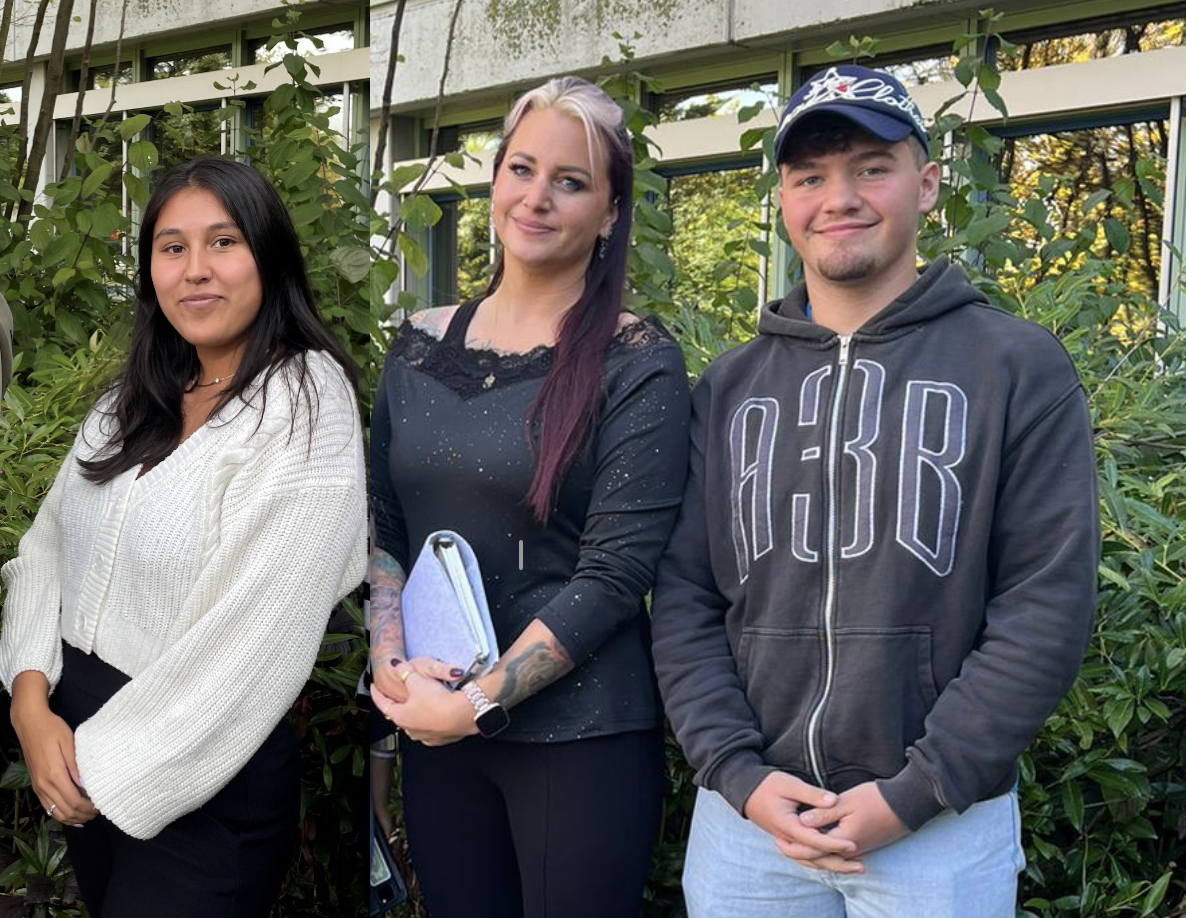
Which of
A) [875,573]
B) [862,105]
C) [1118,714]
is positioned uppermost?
[862,105]

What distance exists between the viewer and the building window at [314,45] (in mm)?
2645

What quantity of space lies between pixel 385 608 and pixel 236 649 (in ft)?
0.85

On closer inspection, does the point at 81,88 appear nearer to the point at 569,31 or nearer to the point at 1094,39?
the point at 569,31

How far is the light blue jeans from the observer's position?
1.54 meters

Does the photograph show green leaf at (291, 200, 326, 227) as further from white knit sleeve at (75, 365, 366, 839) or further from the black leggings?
the black leggings

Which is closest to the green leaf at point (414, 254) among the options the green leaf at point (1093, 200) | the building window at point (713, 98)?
the building window at point (713, 98)

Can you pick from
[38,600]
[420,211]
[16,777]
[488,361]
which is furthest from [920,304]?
[16,777]

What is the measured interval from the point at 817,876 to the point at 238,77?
2.00 meters

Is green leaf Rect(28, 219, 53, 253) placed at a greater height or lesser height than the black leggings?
greater

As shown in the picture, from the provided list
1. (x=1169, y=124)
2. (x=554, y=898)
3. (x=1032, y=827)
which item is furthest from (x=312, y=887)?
(x=1169, y=124)

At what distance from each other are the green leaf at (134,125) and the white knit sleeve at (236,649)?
123 centimetres

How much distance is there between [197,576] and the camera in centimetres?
179

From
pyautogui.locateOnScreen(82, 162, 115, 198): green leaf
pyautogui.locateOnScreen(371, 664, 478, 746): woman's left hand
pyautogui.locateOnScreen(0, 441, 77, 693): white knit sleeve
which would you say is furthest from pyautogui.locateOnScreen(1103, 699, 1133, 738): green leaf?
pyautogui.locateOnScreen(82, 162, 115, 198): green leaf

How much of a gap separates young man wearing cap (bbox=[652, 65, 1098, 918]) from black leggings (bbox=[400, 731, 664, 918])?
113 mm
